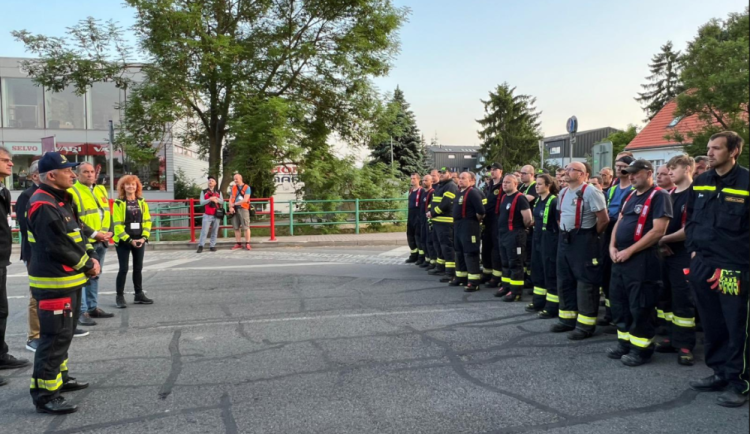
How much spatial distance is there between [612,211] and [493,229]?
92.9 inches

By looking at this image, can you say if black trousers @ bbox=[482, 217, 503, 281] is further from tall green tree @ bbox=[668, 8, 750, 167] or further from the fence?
the fence

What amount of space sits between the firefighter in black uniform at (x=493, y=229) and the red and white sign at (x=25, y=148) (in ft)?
84.6

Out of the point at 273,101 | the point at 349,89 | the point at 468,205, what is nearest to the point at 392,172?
the point at 349,89

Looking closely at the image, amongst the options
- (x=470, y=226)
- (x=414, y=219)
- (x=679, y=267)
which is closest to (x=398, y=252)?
(x=414, y=219)

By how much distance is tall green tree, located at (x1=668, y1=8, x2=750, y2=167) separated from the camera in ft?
4.77

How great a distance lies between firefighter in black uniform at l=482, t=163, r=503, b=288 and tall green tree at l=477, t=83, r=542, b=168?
43909 millimetres

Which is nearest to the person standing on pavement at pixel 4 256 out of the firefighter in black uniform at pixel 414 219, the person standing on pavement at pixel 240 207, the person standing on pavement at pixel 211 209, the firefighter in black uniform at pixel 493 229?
the firefighter in black uniform at pixel 493 229

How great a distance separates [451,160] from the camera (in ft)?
301

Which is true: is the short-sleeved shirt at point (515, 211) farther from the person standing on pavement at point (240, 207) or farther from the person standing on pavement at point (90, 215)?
the person standing on pavement at point (240, 207)

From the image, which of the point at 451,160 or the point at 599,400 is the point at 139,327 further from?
the point at 451,160

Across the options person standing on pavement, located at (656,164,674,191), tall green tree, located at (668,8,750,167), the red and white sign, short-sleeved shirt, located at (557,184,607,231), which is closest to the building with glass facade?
the red and white sign

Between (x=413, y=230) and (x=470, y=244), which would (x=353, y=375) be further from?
(x=413, y=230)

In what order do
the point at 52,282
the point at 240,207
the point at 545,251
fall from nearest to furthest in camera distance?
1. the point at 52,282
2. the point at 545,251
3. the point at 240,207

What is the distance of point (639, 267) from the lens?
490cm
